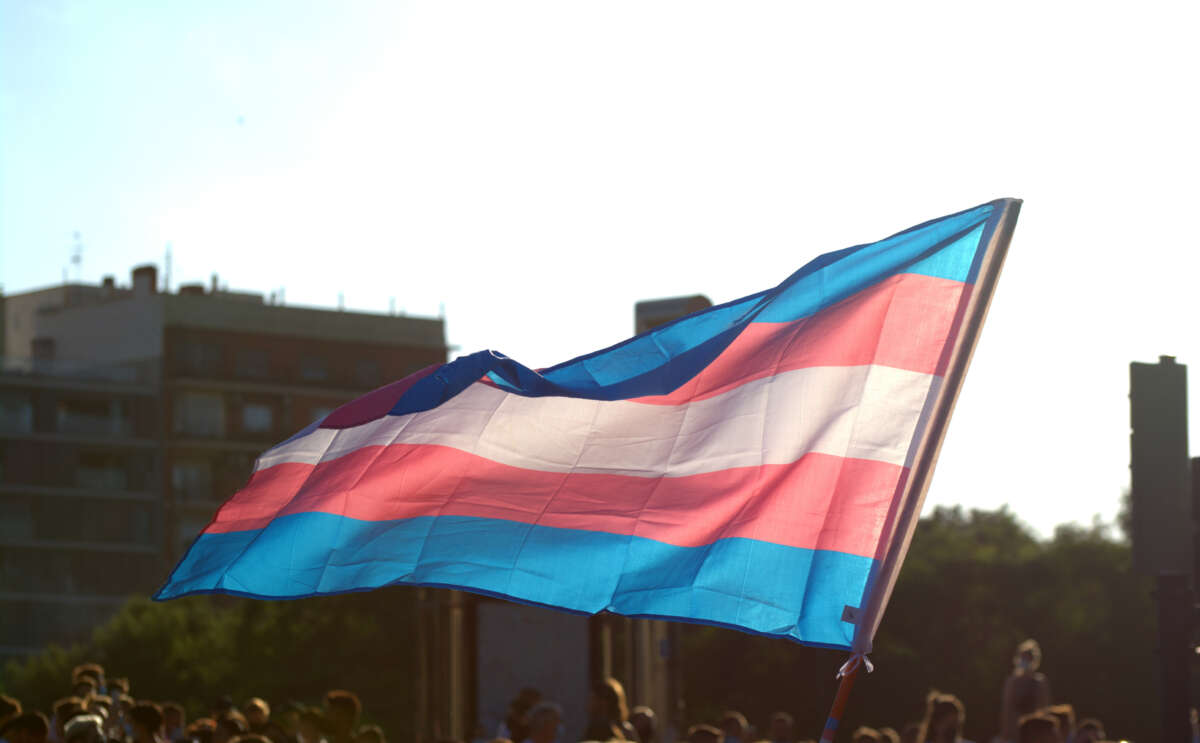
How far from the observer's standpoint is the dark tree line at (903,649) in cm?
5075

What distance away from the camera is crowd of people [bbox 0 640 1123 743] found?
8891mm

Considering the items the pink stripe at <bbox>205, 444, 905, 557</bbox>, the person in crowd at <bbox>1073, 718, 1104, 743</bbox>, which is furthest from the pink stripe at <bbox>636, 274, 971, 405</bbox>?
the person in crowd at <bbox>1073, 718, 1104, 743</bbox>

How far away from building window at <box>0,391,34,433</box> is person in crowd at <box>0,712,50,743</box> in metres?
80.4

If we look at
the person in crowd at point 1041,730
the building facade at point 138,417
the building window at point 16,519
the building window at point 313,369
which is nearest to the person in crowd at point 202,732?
the person in crowd at point 1041,730

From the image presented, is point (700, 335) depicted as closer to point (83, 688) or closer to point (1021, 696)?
point (1021, 696)

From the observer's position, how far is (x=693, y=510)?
6102 mm

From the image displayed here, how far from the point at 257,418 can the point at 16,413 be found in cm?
1308

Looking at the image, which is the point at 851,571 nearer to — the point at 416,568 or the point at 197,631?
the point at 416,568

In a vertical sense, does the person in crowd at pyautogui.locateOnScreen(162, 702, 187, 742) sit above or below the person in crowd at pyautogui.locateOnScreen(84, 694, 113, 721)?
below

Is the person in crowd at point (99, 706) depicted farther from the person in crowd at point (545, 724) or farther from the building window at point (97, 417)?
the building window at point (97, 417)

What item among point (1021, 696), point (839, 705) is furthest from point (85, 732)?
point (1021, 696)

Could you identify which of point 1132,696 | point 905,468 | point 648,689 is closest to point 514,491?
point 905,468

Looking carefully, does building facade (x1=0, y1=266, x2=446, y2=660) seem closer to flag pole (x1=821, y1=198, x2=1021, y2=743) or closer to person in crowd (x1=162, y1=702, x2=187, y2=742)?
person in crowd (x1=162, y1=702, x2=187, y2=742)

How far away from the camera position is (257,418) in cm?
9231
